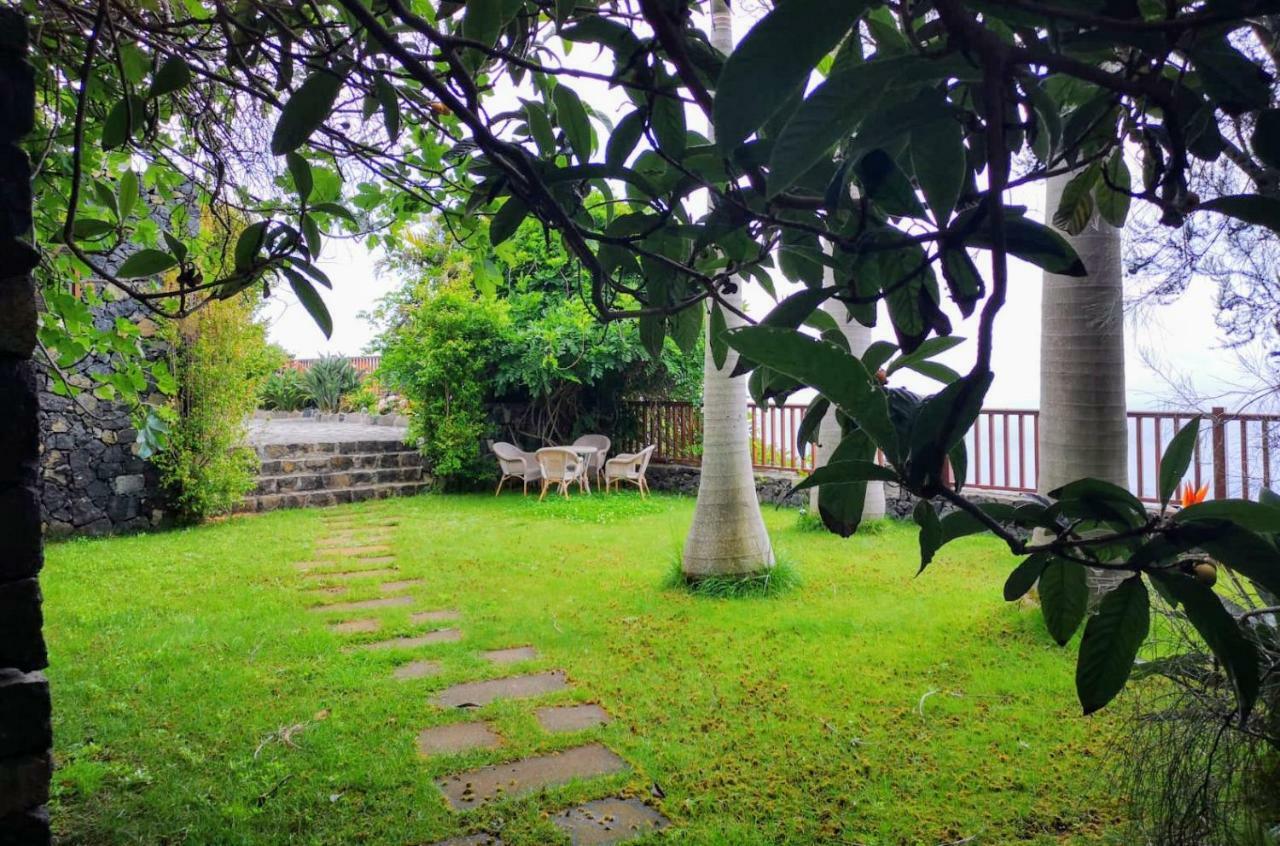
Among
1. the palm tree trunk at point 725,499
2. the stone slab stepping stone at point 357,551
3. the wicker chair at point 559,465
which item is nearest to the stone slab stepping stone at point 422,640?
the palm tree trunk at point 725,499

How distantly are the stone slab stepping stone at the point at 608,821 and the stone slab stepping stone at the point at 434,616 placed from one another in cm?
224

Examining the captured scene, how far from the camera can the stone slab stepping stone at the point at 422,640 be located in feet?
12.6

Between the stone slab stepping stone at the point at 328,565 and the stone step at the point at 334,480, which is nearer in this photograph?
the stone slab stepping stone at the point at 328,565

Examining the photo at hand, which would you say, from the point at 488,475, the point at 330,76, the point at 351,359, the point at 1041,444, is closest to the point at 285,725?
the point at 330,76

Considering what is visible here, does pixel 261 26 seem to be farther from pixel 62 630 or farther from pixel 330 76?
pixel 62 630

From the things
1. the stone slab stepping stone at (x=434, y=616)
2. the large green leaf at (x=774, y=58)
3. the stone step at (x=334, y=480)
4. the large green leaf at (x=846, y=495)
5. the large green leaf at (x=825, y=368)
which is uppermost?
the large green leaf at (x=774, y=58)

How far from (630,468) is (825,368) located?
29.9 ft

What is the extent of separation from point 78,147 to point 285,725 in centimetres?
230

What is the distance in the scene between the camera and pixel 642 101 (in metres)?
0.87

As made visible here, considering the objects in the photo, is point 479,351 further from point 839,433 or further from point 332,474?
point 839,433

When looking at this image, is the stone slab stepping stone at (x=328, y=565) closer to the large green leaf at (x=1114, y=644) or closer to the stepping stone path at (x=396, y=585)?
the stepping stone path at (x=396, y=585)

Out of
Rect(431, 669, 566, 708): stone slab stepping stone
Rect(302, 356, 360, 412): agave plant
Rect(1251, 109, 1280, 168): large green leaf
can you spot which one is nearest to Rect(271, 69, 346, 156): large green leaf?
Rect(1251, 109, 1280, 168): large green leaf

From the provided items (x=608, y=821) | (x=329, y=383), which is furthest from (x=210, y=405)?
(x=329, y=383)

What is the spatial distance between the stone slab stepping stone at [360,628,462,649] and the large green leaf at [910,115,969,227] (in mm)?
3755
